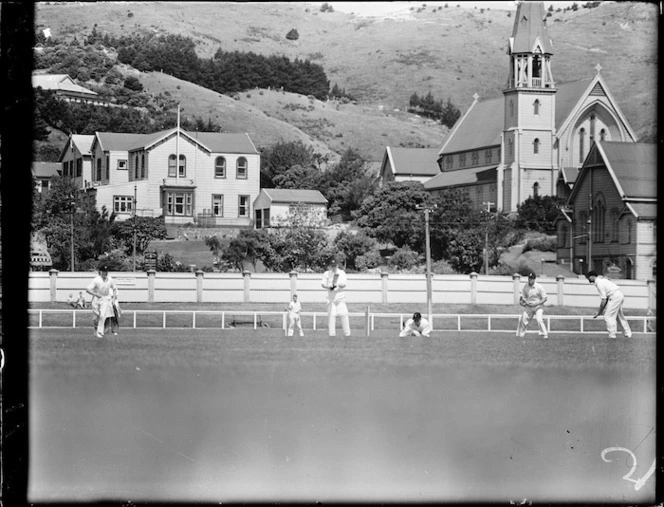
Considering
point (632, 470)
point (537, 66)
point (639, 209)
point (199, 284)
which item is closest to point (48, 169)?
point (199, 284)

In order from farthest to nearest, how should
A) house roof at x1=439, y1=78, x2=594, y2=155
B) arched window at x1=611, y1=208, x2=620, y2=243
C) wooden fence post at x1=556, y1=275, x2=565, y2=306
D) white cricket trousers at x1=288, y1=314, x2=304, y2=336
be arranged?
1. house roof at x1=439, y1=78, x2=594, y2=155
2. wooden fence post at x1=556, y1=275, x2=565, y2=306
3. arched window at x1=611, y1=208, x2=620, y2=243
4. white cricket trousers at x1=288, y1=314, x2=304, y2=336

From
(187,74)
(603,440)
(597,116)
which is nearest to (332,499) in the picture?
(603,440)

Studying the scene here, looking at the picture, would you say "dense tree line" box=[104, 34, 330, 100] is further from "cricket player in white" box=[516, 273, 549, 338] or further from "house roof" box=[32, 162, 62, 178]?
"cricket player in white" box=[516, 273, 549, 338]

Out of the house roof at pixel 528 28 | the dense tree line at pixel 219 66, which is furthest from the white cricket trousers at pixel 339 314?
the house roof at pixel 528 28

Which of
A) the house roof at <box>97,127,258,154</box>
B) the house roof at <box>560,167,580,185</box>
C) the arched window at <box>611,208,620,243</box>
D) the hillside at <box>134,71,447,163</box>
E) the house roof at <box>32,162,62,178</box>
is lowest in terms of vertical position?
the arched window at <box>611,208,620,243</box>

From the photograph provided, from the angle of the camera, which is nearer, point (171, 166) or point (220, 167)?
point (171, 166)

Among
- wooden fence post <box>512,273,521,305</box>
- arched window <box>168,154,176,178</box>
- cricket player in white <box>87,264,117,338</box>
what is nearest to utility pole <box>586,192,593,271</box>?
wooden fence post <box>512,273,521,305</box>

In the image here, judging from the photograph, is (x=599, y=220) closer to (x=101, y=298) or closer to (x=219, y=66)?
(x=219, y=66)
